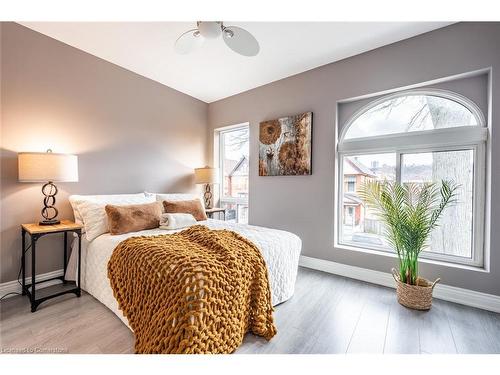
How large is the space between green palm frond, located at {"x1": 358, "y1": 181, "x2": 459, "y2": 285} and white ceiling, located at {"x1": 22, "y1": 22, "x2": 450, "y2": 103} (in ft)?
4.95

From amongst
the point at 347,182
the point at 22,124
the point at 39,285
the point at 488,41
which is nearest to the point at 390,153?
the point at 347,182

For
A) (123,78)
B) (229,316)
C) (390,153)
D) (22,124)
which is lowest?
(229,316)

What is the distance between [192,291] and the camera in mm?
1237

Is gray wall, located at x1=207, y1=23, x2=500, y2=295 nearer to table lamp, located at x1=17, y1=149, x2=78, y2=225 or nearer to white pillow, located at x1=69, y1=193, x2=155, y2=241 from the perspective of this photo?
white pillow, located at x1=69, y1=193, x2=155, y2=241

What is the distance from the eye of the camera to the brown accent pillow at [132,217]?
2.16 meters

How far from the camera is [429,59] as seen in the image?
7.15 ft

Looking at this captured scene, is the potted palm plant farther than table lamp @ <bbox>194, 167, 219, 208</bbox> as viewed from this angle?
No

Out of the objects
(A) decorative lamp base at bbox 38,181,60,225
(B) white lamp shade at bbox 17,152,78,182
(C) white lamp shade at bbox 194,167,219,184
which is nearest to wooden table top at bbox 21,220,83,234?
(A) decorative lamp base at bbox 38,181,60,225

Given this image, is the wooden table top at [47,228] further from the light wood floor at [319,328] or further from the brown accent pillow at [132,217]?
the light wood floor at [319,328]

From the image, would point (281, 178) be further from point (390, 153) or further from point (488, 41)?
point (488, 41)

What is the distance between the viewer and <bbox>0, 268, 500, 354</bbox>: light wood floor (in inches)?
58.3

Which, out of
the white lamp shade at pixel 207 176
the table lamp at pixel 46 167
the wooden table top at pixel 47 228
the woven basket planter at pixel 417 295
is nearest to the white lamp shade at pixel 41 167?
the table lamp at pixel 46 167
